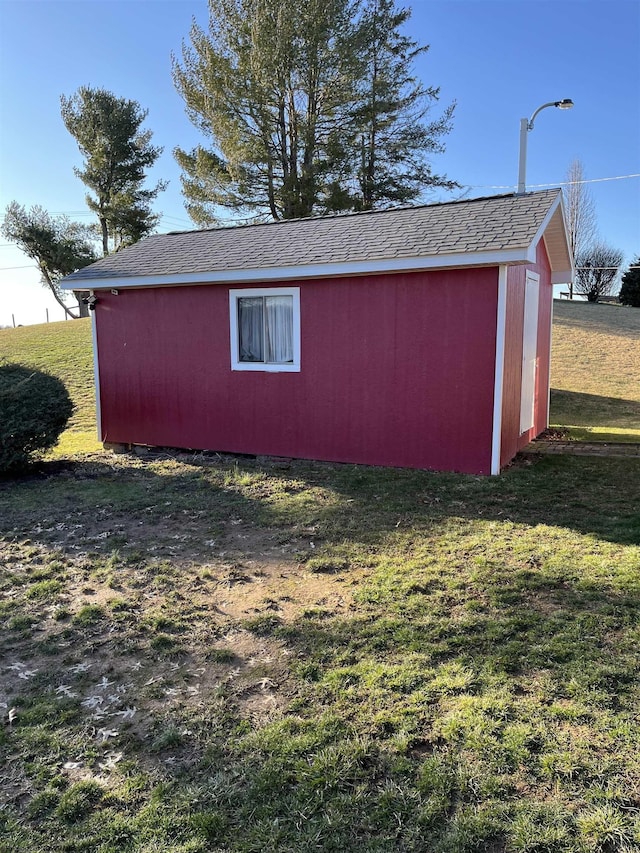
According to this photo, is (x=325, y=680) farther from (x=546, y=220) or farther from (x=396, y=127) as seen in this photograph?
(x=396, y=127)

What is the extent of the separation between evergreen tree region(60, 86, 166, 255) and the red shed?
2107cm

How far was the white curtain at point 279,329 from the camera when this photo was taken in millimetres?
7609

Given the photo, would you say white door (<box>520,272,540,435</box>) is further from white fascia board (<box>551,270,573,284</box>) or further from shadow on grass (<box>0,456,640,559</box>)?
white fascia board (<box>551,270,573,284</box>)

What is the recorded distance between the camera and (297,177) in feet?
56.0

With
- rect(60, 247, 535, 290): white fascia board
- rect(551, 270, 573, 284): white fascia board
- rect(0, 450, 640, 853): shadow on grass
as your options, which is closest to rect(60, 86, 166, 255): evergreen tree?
rect(60, 247, 535, 290): white fascia board

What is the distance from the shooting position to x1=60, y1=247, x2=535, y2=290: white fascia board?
5992mm

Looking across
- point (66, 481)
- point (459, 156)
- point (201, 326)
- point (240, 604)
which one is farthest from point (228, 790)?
point (459, 156)

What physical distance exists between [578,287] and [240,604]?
109 feet

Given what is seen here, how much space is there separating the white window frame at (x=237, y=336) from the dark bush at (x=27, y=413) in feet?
7.63

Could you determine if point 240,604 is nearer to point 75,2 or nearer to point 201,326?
point 201,326

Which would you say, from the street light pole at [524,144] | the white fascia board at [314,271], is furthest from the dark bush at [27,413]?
the street light pole at [524,144]

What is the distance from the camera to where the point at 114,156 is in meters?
27.8

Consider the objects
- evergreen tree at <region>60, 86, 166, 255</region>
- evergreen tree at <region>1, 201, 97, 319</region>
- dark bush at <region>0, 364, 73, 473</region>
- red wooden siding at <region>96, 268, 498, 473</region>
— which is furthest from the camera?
evergreen tree at <region>1, 201, 97, 319</region>

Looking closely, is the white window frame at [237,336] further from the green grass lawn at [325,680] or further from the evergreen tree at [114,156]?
the evergreen tree at [114,156]
